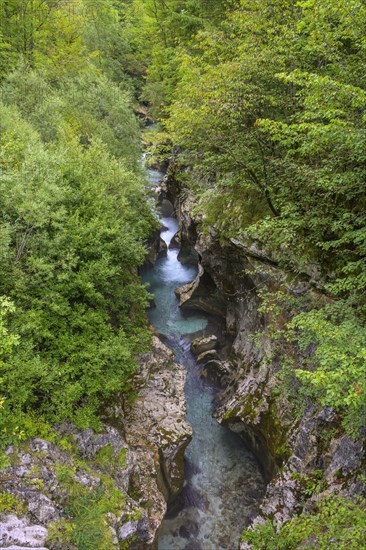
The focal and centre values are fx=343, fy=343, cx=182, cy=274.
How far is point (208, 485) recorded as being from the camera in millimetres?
13867

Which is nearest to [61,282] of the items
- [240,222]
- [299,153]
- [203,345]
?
[240,222]

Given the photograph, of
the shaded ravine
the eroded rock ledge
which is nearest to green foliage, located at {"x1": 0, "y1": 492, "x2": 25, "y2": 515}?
the eroded rock ledge

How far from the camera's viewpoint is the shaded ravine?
12.5m

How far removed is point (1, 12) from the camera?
987 inches

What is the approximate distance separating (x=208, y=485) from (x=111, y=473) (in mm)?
4928

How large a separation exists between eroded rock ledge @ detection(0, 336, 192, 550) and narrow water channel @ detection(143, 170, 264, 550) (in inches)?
39.6

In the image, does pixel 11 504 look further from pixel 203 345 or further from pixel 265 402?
pixel 203 345

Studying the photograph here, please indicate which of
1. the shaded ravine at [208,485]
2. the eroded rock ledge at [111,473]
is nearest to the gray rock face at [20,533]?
the eroded rock ledge at [111,473]

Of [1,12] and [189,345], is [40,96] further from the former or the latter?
[189,345]

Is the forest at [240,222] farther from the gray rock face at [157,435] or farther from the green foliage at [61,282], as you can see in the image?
the gray rock face at [157,435]

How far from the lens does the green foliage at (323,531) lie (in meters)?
6.73

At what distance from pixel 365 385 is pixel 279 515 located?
724 centimetres

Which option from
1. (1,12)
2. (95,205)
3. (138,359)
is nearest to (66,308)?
(95,205)

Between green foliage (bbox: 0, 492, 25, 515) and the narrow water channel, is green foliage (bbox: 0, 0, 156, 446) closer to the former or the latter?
green foliage (bbox: 0, 492, 25, 515)
